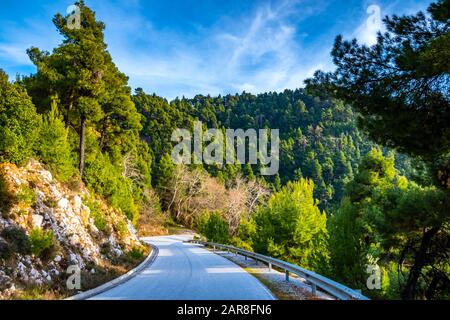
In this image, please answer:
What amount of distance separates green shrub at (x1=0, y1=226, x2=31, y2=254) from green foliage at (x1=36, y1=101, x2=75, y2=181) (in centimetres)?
723

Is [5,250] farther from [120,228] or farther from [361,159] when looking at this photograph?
[361,159]

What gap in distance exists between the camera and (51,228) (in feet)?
46.5

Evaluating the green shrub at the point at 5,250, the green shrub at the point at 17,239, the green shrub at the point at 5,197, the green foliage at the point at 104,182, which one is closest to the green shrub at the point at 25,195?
the green shrub at the point at 5,197

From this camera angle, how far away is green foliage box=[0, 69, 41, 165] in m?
13.8

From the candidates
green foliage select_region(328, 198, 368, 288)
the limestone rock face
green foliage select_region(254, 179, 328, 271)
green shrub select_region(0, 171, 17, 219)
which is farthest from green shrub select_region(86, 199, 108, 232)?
green foliage select_region(328, 198, 368, 288)

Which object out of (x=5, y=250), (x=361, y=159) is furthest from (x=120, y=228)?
(x=361, y=159)

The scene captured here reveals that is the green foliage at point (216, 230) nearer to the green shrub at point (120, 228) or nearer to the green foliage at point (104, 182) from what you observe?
the green foliage at point (104, 182)

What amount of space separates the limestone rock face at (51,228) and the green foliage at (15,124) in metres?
0.60

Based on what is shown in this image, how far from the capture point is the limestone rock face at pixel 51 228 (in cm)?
1059

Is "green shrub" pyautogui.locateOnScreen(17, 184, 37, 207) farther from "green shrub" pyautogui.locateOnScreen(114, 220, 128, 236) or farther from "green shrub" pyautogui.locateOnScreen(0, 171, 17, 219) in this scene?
"green shrub" pyautogui.locateOnScreen(114, 220, 128, 236)

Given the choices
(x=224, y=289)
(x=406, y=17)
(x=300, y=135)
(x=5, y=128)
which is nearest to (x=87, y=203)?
(x=5, y=128)

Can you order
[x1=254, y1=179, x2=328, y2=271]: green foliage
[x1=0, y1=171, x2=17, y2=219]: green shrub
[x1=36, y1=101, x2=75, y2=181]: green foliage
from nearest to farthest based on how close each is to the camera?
[x1=0, y1=171, x2=17, y2=219]: green shrub → [x1=36, y1=101, x2=75, y2=181]: green foliage → [x1=254, y1=179, x2=328, y2=271]: green foliage

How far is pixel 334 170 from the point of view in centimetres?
11569

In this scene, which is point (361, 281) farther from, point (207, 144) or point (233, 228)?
point (207, 144)
